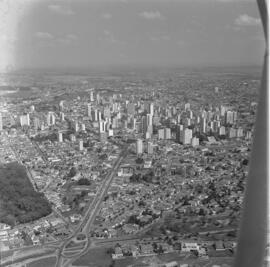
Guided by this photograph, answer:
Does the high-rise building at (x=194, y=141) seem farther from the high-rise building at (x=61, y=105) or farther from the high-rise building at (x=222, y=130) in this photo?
the high-rise building at (x=61, y=105)

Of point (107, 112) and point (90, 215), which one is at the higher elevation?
point (107, 112)

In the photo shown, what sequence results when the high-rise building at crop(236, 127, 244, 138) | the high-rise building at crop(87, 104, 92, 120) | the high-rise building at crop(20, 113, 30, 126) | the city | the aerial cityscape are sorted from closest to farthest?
the aerial cityscape
the city
the high-rise building at crop(236, 127, 244, 138)
the high-rise building at crop(20, 113, 30, 126)
the high-rise building at crop(87, 104, 92, 120)

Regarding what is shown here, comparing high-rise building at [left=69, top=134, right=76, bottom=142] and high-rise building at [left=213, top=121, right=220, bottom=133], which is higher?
high-rise building at [left=213, top=121, right=220, bottom=133]

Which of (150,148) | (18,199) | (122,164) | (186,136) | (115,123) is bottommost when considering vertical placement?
(18,199)

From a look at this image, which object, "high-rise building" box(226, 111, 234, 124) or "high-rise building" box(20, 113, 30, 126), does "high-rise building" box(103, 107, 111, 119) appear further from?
"high-rise building" box(226, 111, 234, 124)

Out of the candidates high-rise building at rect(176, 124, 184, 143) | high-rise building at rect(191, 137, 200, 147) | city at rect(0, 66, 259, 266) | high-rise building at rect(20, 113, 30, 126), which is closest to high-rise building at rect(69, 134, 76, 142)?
city at rect(0, 66, 259, 266)

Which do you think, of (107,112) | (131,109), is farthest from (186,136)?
(107,112)

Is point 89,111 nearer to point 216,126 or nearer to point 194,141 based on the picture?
point 194,141

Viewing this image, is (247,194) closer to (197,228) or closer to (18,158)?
(197,228)

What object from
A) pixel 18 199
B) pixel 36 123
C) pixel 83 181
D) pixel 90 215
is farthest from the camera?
pixel 36 123
